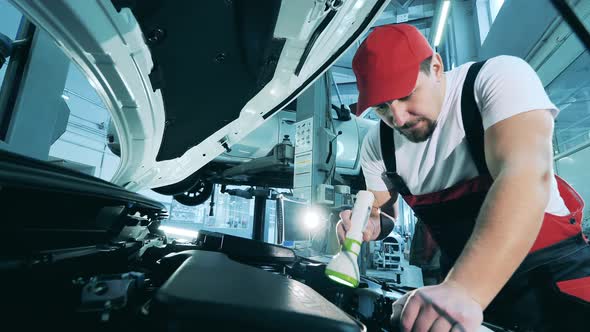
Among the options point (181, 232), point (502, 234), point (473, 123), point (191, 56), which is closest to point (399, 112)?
point (473, 123)

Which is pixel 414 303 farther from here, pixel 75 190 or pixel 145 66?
pixel 145 66

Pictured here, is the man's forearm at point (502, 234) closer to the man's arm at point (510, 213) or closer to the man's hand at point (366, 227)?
the man's arm at point (510, 213)

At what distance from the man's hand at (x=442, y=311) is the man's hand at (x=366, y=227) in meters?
0.40

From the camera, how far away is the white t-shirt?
76cm

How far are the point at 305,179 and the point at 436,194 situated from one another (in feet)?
5.36

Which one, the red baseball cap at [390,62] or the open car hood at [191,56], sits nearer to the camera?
the red baseball cap at [390,62]

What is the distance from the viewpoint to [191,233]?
6.91 feet

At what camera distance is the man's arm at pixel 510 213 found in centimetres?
53

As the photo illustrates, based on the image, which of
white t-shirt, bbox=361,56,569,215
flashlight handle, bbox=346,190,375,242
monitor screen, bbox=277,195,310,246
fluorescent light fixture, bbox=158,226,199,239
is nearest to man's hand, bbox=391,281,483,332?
flashlight handle, bbox=346,190,375,242

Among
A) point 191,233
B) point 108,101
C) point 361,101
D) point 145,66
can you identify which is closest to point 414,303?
point 361,101

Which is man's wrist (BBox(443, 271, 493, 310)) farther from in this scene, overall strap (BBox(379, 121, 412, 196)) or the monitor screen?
the monitor screen

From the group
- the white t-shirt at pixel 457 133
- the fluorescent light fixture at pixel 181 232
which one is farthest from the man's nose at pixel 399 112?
the fluorescent light fixture at pixel 181 232

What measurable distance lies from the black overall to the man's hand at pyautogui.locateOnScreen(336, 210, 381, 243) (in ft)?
0.93

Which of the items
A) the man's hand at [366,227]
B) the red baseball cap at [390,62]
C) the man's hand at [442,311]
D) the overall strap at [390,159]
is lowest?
the man's hand at [442,311]
